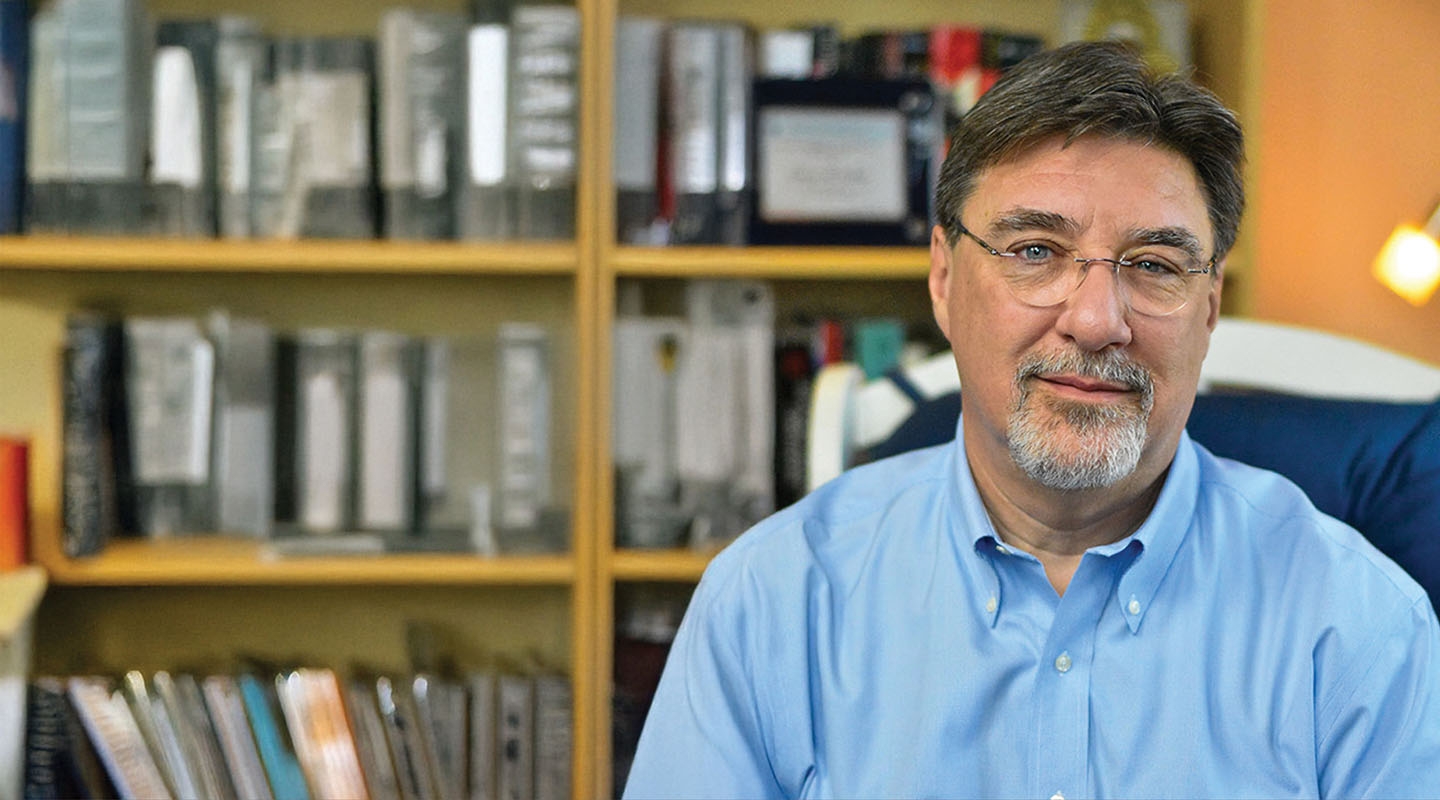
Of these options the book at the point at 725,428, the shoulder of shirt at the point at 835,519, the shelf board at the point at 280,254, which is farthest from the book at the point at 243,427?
the shoulder of shirt at the point at 835,519

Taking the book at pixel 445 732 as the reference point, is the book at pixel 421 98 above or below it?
above

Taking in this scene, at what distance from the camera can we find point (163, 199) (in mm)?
1908

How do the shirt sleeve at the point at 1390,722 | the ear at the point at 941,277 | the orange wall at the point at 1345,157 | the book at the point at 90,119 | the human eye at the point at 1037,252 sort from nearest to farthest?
the shirt sleeve at the point at 1390,722
the human eye at the point at 1037,252
the ear at the point at 941,277
the book at the point at 90,119
the orange wall at the point at 1345,157

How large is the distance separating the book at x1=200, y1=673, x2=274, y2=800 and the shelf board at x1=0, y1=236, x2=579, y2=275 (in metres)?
0.61

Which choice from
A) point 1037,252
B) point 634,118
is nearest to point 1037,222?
point 1037,252

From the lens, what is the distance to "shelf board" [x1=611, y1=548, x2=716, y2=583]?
6.40 ft

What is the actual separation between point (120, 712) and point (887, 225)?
131 cm

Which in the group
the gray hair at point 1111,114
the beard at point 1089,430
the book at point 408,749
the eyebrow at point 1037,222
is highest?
the gray hair at point 1111,114

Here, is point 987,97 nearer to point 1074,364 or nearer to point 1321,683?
point 1074,364

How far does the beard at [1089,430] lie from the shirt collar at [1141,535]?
7cm

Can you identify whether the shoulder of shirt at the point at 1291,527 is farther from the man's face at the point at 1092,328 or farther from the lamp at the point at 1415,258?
the lamp at the point at 1415,258

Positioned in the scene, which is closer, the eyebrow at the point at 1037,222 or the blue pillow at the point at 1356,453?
the eyebrow at the point at 1037,222

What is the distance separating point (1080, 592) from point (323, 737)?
1.26m

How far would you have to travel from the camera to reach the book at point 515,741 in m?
1.99
